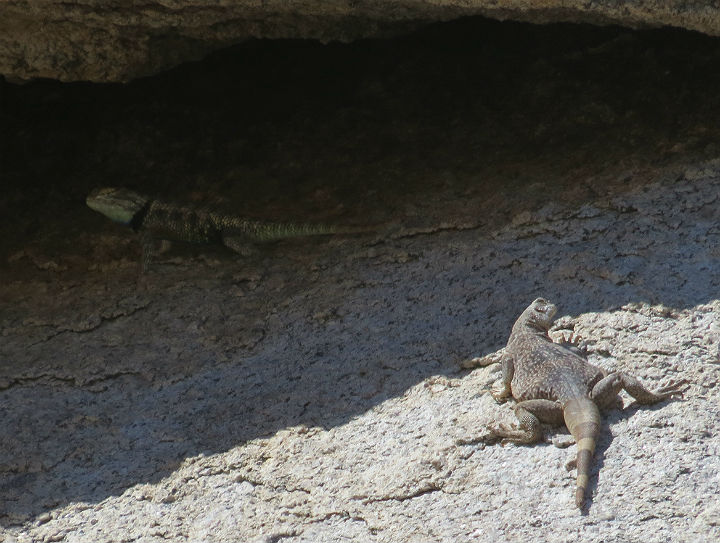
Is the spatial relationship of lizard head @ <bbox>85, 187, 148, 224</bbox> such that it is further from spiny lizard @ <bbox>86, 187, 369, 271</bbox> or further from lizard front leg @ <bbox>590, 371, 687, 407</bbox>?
lizard front leg @ <bbox>590, 371, 687, 407</bbox>

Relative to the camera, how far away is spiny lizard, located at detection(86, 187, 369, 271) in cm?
571

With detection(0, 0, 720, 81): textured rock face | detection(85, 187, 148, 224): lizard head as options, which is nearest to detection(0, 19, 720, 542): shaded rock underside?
detection(85, 187, 148, 224): lizard head

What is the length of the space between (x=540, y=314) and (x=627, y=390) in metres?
0.61

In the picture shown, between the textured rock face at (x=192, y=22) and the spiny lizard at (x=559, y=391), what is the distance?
169cm

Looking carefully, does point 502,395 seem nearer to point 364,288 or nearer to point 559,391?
point 559,391

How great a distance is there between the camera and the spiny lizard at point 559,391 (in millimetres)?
3686

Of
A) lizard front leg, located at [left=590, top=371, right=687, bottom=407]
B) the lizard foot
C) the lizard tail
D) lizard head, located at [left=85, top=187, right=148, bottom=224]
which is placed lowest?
lizard head, located at [left=85, top=187, right=148, bottom=224]

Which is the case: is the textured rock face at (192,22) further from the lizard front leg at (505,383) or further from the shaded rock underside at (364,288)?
the lizard front leg at (505,383)

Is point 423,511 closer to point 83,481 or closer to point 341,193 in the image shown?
point 83,481

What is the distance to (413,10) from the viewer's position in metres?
5.38

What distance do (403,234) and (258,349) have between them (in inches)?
43.5

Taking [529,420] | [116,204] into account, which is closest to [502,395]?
[529,420]

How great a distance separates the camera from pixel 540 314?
430cm

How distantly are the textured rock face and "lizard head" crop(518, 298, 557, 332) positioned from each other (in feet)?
4.61
